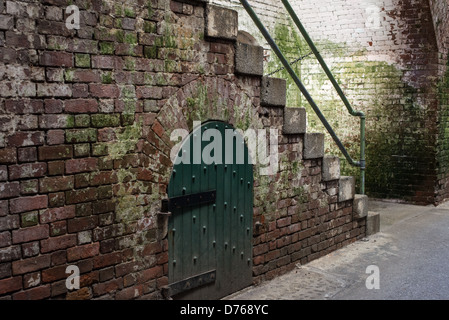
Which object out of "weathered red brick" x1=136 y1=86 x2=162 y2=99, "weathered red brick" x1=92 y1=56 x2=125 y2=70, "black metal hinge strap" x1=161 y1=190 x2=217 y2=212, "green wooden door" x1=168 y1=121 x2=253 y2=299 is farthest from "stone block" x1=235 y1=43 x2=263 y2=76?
"weathered red brick" x1=92 y1=56 x2=125 y2=70

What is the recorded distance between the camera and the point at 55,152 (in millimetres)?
2955

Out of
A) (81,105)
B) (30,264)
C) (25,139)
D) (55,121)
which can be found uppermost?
(81,105)

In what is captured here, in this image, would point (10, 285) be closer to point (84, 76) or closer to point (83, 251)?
point (83, 251)

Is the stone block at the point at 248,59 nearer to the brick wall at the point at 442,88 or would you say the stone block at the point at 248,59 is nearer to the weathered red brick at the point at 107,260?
the weathered red brick at the point at 107,260

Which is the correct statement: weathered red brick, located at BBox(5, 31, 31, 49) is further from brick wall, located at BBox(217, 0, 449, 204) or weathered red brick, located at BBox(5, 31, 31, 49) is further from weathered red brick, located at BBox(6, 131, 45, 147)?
brick wall, located at BBox(217, 0, 449, 204)

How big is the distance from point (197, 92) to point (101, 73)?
2.90 feet

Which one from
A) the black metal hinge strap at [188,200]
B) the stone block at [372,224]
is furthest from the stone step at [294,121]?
the stone block at [372,224]

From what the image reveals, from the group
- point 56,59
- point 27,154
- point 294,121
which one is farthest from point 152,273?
point 294,121

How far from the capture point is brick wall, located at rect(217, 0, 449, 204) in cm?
785

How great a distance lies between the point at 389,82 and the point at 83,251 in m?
6.56

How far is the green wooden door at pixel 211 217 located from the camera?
373 cm

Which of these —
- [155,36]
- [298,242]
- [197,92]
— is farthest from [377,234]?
[155,36]

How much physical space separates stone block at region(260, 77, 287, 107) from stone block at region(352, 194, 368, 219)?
1.94 m

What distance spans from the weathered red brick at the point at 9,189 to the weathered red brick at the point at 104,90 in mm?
762
